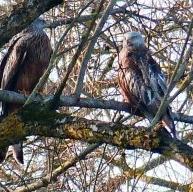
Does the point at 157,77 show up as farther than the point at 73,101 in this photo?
Yes

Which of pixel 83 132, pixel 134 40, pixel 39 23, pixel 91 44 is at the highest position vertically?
pixel 39 23

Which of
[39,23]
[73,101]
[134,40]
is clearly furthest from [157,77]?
[39,23]

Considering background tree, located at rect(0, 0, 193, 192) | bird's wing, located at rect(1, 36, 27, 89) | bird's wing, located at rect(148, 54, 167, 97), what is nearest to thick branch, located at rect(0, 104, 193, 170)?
background tree, located at rect(0, 0, 193, 192)

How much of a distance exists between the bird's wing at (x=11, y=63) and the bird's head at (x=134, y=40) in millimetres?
1192

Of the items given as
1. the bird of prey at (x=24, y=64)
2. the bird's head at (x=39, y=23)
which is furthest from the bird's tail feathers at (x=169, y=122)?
the bird's head at (x=39, y=23)

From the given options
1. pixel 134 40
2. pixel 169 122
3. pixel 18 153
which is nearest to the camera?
pixel 169 122

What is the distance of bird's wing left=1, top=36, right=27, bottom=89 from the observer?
272 inches

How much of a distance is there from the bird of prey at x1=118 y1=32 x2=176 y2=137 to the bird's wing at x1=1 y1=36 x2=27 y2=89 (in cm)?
118

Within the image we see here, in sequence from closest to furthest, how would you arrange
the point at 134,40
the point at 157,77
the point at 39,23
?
the point at 157,77 → the point at 134,40 → the point at 39,23

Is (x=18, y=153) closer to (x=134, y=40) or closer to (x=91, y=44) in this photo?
(x=134, y=40)

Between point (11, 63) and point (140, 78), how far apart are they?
5.38ft

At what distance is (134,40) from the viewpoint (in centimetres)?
625

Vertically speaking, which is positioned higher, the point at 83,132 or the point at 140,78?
the point at 140,78

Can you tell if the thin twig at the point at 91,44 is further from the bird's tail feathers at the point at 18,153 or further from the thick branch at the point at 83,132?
the bird's tail feathers at the point at 18,153
